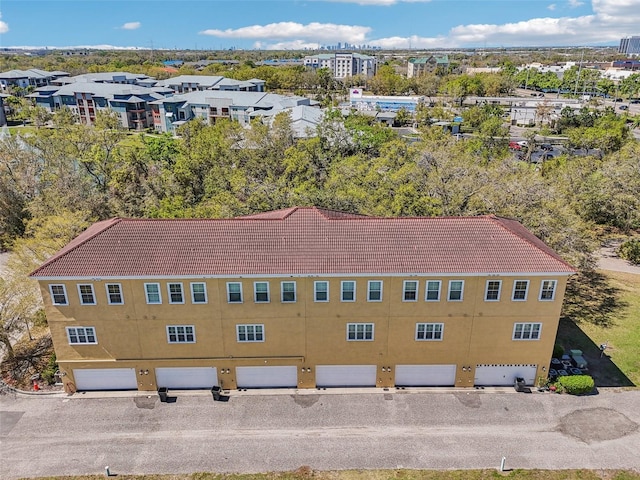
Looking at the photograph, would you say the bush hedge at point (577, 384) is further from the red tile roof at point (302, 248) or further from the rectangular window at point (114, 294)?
the rectangular window at point (114, 294)

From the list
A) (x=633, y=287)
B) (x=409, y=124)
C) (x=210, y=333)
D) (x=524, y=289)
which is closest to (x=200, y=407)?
(x=210, y=333)

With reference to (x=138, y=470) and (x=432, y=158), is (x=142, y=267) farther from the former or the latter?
(x=432, y=158)

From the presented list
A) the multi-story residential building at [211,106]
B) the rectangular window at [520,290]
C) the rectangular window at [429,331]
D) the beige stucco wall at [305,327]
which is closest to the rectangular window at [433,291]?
the beige stucco wall at [305,327]

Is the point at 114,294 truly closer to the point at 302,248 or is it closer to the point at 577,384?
the point at 302,248

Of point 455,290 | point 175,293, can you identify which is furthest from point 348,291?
point 175,293

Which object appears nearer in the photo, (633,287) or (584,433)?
(584,433)

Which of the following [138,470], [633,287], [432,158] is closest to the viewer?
[138,470]
